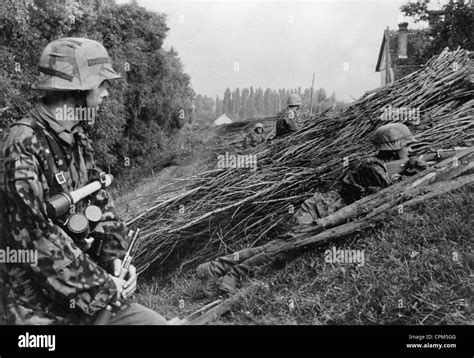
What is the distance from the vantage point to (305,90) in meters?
4.00

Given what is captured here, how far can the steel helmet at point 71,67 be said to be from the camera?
2.31 metres

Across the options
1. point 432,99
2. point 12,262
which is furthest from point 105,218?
point 432,99

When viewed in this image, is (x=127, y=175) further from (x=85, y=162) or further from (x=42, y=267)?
(x=42, y=267)

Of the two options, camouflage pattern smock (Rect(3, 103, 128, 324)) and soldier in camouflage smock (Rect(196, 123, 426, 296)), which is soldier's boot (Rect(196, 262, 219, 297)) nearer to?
soldier in camouflage smock (Rect(196, 123, 426, 296))

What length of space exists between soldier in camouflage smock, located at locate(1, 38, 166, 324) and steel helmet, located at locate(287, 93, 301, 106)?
1.94m

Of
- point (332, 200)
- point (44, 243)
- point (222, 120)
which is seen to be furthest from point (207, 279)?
point (44, 243)

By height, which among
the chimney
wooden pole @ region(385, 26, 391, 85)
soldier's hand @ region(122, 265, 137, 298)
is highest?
the chimney

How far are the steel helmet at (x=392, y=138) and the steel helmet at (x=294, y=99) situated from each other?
68 cm

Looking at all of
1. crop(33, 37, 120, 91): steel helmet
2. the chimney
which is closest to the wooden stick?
crop(33, 37, 120, 91): steel helmet

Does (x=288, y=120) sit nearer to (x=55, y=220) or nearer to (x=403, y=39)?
(x=403, y=39)

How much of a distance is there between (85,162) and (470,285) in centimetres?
217

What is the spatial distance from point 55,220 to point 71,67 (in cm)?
66

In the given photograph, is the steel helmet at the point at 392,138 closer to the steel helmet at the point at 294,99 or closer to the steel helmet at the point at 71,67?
the steel helmet at the point at 294,99

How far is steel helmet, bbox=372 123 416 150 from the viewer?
3777 millimetres
